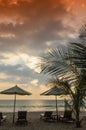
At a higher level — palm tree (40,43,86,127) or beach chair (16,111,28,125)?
palm tree (40,43,86,127)

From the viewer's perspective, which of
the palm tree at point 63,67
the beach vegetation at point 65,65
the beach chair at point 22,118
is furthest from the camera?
the beach chair at point 22,118

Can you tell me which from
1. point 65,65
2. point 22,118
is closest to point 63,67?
point 65,65

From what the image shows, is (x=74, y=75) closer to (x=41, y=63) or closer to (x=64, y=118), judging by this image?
(x=41, y=63)

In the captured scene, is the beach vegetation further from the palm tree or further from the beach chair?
the beach chair

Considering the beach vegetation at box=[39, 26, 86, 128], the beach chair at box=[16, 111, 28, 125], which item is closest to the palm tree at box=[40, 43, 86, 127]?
the beach vegetation at box=[39, 26, 86, 128]

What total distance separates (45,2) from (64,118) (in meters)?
11.9

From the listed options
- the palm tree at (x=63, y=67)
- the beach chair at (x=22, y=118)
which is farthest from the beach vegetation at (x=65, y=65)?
the beach chair at (x=22, y=118)

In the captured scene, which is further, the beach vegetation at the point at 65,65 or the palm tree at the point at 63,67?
the palm tree at the point at 63,67

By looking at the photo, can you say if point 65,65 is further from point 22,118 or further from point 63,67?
point 22,118

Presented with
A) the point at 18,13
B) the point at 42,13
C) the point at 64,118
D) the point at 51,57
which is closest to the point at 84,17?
the point at 51,57

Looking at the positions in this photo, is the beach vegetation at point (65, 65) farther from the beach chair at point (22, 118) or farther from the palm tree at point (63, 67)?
the beach chair at point (22, 118)

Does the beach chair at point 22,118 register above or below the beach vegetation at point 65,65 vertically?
below

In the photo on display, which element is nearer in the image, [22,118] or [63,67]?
[63,67]

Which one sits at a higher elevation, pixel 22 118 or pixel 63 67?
pixel 63 67
